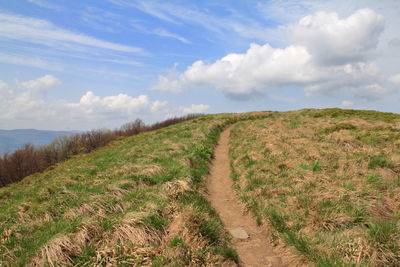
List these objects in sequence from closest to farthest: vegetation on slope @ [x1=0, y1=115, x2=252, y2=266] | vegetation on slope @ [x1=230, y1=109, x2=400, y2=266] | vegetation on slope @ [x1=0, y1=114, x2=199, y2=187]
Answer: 1. vegetation on slope @ [x1=230, y1=109, x2=400, y2=266]
2. vegetation on slope @ [x1=0, y1=115, x2=252, y2=266]
3. vegetation on slope @ [x1=0, y1=114, x2=199, y2=187]

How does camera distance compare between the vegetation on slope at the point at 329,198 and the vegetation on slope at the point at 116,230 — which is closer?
the vegetation on slope at the point at 329,198

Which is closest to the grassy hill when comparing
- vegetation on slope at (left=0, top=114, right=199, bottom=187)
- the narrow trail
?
the narrow trail

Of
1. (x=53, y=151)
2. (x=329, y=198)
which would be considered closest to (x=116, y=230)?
(x=329, y=198)

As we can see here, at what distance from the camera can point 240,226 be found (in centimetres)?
673

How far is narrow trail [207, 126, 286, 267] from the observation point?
5.20 metres

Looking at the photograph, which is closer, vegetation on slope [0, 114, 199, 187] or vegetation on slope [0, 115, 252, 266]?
vegetation on slope [0, 115, 252, 266]

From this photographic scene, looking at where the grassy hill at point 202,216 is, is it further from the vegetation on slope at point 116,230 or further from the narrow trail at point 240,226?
the narrow trail at point 240,226

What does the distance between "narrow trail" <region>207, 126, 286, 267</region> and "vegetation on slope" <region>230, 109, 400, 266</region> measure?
13.4 inches

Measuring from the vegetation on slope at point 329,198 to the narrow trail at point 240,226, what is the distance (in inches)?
13.4

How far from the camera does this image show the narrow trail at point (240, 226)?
520 cm

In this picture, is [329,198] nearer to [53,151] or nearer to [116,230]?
[116,230]

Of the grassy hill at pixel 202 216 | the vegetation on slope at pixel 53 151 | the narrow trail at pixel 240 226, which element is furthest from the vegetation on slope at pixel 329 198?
the vegetation on slope at pixel 53 151

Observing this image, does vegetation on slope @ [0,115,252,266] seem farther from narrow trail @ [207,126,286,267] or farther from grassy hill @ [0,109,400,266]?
narrow trail @ [207,126,286,267]

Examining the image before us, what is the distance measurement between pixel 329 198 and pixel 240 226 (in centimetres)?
274
